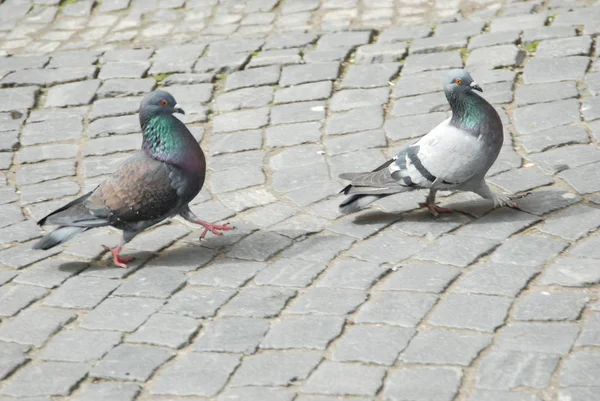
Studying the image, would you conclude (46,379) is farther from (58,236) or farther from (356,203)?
(356,203)

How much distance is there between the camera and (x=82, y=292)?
506 centimetres

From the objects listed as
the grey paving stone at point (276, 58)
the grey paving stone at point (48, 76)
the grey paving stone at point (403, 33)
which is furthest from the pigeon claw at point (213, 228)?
the grey paving stone at point (403, 33)

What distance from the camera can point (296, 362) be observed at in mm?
4301

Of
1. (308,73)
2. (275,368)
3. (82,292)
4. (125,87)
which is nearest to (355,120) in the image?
(308,73)

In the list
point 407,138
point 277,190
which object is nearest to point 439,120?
point 407,138

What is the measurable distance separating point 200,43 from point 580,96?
3.20 m

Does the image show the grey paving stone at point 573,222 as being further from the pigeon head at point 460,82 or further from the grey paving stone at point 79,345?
the grey paving stone at point 79,345

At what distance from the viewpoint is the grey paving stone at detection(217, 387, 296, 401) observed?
13.3 feet

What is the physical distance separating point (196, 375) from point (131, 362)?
327 millimetres

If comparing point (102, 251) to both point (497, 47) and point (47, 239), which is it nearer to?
point (47, 239)

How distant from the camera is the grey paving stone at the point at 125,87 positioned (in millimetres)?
7578

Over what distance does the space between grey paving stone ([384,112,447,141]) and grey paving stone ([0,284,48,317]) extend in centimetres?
262

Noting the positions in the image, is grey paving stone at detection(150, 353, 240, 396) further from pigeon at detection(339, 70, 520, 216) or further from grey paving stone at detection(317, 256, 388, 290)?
pigeon at detection(339, 70, 520, 216)

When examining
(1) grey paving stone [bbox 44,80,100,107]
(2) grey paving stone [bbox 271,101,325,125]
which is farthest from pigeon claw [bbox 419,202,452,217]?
(1) grey paving stone [bbox 44,80,100,107]
